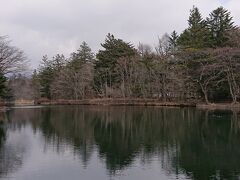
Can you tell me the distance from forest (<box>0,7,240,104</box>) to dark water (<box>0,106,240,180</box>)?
56.4 feet

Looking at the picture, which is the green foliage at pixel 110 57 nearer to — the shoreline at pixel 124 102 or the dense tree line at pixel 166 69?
the dense tree line at pixel 166 69

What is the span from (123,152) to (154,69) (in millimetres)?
40658

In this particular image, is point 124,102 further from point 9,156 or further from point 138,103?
point 9,156

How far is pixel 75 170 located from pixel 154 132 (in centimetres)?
1228

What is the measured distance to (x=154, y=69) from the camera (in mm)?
58531

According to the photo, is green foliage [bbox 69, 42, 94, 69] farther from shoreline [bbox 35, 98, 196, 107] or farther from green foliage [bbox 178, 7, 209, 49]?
green foliage [bbox 178, 7, 209, 49]

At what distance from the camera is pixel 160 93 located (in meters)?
60.6

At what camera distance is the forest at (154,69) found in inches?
1820

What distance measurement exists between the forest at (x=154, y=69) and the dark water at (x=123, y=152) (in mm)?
17182

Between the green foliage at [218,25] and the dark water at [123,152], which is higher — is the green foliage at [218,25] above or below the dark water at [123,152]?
above

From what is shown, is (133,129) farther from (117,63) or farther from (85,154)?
(117,63)

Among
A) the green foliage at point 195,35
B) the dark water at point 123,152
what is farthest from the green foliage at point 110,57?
the dark water at point 123,152

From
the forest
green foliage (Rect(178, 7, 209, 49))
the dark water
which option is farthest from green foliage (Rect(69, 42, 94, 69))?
the dark water

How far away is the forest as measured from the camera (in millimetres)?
46219
